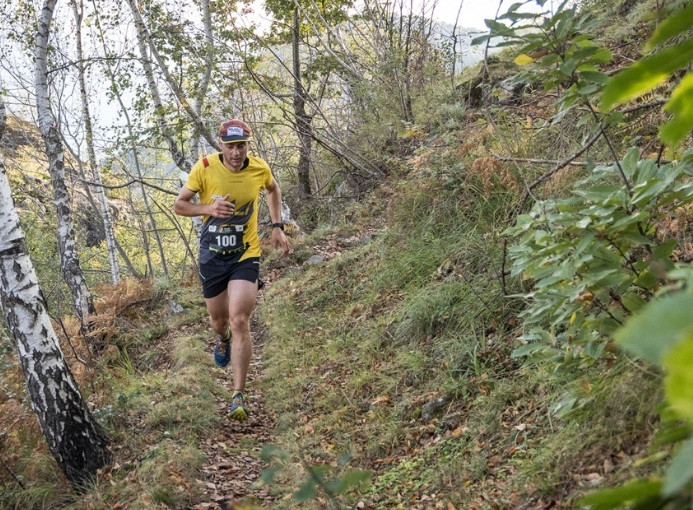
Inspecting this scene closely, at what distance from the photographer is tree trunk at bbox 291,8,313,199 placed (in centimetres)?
1323

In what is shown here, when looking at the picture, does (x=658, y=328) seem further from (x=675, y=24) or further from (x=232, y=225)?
(x=232, y=225)

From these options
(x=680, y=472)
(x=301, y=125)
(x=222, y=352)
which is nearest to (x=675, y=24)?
(x=680, y=472)

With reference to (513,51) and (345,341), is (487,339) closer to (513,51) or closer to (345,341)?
(345,341)

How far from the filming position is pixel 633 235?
2438mm

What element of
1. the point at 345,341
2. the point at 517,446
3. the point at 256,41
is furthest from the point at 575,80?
the point at 256,41

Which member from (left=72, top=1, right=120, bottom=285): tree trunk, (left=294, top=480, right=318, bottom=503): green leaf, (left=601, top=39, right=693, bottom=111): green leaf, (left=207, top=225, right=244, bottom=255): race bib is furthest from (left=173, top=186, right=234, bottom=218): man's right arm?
(left=72, top=1, right=120, bottom=285): tree trunk

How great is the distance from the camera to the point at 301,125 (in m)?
13.4

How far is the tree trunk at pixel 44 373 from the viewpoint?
4430mm

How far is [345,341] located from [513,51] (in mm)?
7147

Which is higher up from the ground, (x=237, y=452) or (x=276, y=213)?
(x=276, y=213)

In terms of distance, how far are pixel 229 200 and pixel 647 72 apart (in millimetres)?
5259

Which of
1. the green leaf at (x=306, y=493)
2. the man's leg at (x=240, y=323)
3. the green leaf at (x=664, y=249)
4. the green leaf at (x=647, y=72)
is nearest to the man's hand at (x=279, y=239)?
the man's leg at (x=240, y=323)

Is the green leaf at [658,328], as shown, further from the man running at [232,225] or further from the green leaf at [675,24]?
the man running at [232,225]

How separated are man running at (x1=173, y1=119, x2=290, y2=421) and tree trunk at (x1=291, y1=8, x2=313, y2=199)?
717cm
